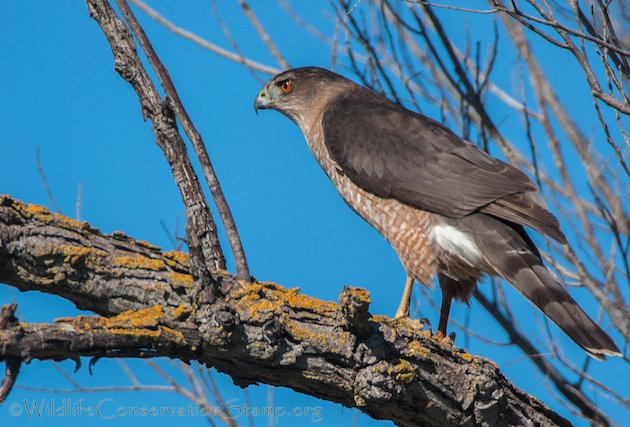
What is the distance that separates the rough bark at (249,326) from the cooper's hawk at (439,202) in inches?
38.0

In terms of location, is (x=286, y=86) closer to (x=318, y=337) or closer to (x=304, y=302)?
(x=304, y=302)

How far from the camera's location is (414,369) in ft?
10.9

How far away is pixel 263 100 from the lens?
6238 mm

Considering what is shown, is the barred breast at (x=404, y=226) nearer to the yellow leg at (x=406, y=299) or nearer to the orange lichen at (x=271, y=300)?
the yellow leg at (x=406, y=299)

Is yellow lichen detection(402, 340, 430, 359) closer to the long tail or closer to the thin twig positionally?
the thin twig

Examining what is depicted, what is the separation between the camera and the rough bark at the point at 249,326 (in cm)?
299

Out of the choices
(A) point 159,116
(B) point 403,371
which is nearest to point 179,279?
(A) point 159,116

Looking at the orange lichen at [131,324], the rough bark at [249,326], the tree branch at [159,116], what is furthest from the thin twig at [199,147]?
the orange lichen at [131,324]

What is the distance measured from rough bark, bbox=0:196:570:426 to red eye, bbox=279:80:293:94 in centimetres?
304

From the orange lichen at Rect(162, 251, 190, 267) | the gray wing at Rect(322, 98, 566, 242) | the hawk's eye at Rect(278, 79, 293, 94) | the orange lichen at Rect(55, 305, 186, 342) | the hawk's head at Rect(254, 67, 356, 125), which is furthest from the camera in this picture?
the hawk's eye at Rect(278, 79, 293, 94)

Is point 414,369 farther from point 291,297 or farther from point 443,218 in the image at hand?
point 443,218

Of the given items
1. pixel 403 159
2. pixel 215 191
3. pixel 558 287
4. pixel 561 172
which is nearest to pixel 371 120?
pixel 403 159

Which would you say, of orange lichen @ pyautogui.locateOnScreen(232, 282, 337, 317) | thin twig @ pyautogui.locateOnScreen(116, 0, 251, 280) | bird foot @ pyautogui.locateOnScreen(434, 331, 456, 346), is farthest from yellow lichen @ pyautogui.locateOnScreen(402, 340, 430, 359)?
thin twig @ pyautogui.locateOnScreen(116, 0, 251, 280)

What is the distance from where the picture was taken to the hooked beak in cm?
623
